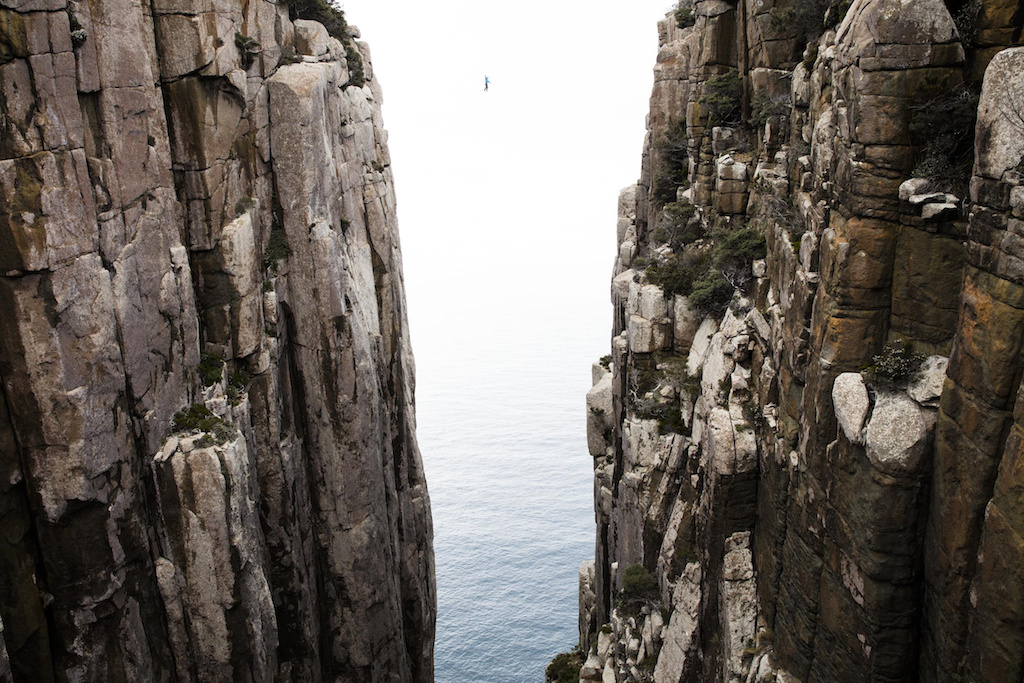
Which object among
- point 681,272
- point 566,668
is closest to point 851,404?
point 681,272

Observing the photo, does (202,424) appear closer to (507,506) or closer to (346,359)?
(346,359)

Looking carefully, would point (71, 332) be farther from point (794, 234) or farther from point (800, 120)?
point (800, 120)

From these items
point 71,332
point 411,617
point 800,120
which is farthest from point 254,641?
point 800,120

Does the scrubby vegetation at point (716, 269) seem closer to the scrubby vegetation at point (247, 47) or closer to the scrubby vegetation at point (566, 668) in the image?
the scrubby vegetation at point (247, 47)

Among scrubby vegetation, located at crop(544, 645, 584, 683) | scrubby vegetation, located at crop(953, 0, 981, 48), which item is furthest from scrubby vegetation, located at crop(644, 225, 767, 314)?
scrubby vegetation, located at crop(544, 645, 584, 683)

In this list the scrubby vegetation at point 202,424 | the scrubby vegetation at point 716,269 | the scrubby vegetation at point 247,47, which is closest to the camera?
the scrubby vegetation at point 202,424

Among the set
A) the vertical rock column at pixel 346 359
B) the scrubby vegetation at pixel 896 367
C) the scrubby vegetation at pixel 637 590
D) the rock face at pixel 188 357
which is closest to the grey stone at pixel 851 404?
the scrubby vegetation at pixel 896 367
